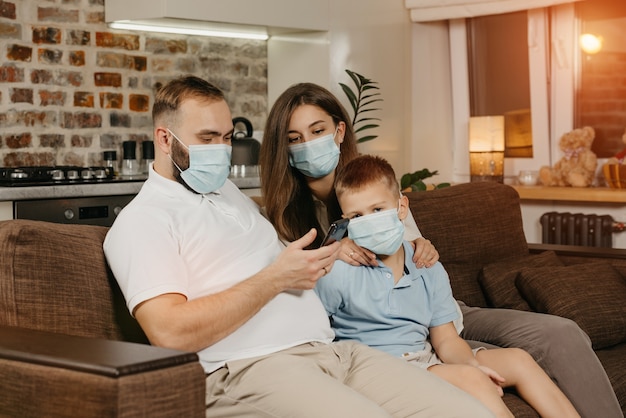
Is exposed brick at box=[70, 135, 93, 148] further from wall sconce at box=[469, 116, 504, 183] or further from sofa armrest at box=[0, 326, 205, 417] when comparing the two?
sofa armrest at box=[0, 326, 205, 417]

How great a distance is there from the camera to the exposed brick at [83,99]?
4402mm

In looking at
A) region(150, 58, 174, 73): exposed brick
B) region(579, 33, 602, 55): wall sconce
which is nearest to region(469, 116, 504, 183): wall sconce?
region(579, 33, 602, 55): wall sconce

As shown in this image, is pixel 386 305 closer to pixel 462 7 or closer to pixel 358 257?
pixel 358 257

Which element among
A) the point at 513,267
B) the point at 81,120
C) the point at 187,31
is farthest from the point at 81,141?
the point at 513,267

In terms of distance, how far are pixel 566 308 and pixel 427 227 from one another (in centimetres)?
54

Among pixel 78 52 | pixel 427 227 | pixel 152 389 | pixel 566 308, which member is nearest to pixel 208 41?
pixel 78 52

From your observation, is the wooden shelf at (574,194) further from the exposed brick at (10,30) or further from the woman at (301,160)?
the exposed brick at (10,30)

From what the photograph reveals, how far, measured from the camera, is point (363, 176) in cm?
248

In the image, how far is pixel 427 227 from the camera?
330cm

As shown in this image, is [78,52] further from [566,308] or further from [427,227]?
[566,308]

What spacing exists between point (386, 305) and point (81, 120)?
7.92 ft

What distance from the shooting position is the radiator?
480cm

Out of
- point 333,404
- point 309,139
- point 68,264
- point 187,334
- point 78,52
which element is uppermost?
point 78,52

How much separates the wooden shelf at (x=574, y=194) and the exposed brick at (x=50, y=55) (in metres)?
2.46
